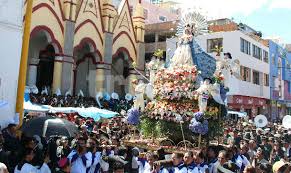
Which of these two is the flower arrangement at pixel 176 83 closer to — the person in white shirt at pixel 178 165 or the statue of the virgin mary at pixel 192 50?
the statue of the virgin mary at pixel 192 50

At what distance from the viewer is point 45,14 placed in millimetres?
22766

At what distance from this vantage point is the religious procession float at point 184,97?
10.3 meters

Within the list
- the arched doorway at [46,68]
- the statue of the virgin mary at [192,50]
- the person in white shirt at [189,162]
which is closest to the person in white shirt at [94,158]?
the person in white shirt at [189,162]

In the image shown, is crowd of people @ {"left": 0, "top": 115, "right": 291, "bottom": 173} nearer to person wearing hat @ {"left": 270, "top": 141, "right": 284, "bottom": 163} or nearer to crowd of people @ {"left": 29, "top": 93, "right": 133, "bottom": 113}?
person wearing hat @ {"left": 270, "top": 141, "right": 284, "bottom": 163}

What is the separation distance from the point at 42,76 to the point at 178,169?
2172 cm

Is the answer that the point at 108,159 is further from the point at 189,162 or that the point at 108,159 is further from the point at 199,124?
the point at 199,124

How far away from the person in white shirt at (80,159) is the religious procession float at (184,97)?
10.4 ft

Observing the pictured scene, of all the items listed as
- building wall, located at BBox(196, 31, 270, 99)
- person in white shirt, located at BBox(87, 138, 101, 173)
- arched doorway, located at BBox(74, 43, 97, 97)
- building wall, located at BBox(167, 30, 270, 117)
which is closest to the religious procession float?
person in white shirt, located at BBox(87, 138, 101, 173)

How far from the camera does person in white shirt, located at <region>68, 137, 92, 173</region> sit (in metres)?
7.08

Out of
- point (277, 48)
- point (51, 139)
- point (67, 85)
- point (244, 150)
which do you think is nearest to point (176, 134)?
point (244, 150)

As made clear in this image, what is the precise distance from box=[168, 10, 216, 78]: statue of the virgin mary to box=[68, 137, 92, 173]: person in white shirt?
19.0 feet

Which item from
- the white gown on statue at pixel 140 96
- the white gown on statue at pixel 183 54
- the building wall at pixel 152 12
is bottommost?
the white gown on statue at pixel 140 96

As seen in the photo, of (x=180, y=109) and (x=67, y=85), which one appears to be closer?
(x=180, y=109)

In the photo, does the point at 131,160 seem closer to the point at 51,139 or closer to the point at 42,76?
the point at 51,139
